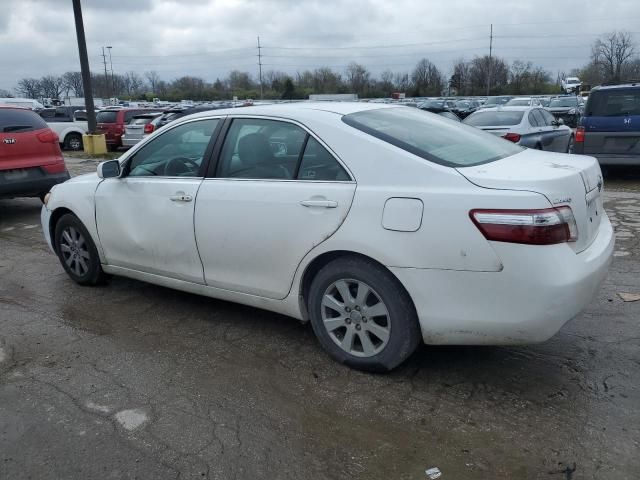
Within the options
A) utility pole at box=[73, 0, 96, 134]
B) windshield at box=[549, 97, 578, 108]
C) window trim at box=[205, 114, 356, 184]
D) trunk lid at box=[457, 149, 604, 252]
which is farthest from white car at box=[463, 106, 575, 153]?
windshield at box=[549, 97, 578, 108]

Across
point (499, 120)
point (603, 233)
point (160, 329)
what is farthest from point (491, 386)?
point (499, 120)

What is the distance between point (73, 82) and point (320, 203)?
276 ft

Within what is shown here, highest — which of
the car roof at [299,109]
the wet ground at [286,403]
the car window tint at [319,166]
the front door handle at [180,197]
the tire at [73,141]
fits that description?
the car roof at [299,109]

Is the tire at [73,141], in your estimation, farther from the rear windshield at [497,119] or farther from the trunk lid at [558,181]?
the trunk lid at [558,181]

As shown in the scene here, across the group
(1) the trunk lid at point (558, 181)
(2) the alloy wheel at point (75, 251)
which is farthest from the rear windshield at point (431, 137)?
(2) the alloy wheel at point (75, 251)

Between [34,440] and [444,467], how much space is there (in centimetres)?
204

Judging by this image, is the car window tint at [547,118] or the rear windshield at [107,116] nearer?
the car window tint at [547,118]

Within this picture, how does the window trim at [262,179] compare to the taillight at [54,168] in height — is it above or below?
above

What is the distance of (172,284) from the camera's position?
14.5 feet

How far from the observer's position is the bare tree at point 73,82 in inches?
3054

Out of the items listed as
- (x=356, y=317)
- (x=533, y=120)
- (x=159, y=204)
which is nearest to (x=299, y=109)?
(x=159, y=204)

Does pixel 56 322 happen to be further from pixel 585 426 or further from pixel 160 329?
pixel 585 426

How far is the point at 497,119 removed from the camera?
11336 millimetres

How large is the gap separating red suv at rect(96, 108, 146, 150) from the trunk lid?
61.5 ft
